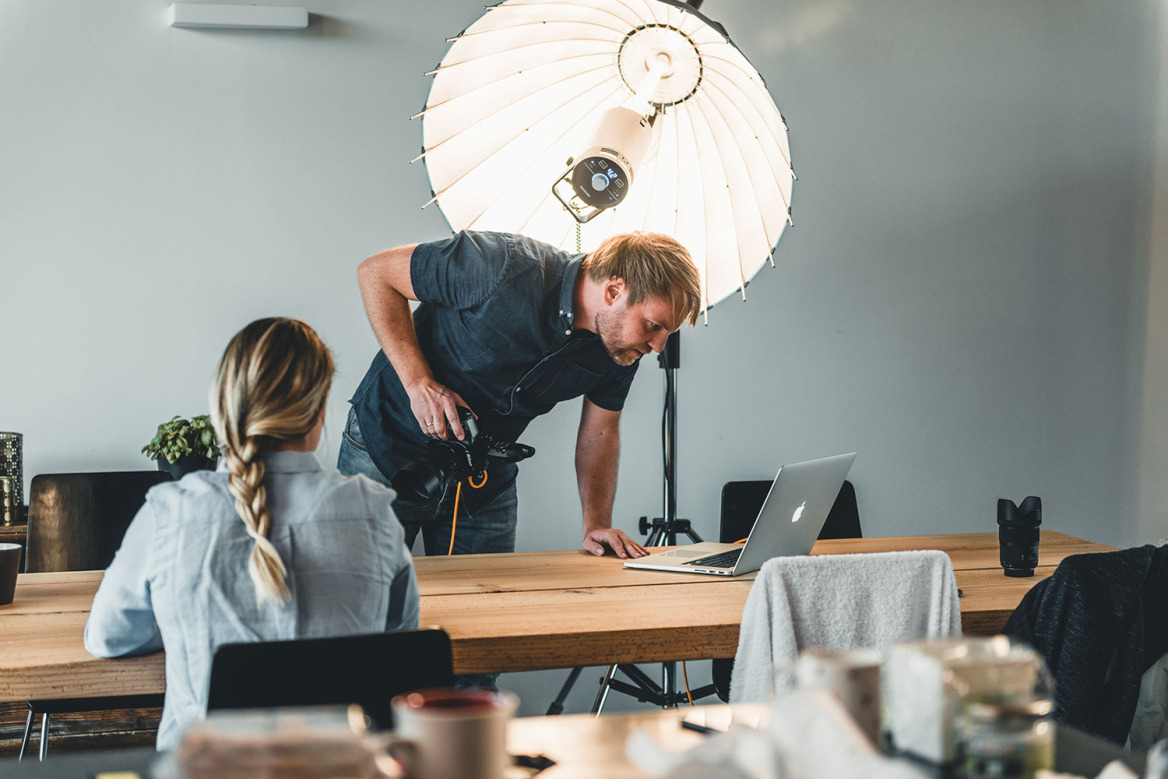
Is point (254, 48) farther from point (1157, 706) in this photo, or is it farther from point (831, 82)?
point (1157, 706)

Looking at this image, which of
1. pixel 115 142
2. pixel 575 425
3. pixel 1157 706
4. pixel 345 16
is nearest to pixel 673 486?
pixel 575 425

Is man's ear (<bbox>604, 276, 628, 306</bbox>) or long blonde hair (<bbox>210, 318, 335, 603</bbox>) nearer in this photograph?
long blonde hair (<bbox>210, 318, 335, 603</bbox>)

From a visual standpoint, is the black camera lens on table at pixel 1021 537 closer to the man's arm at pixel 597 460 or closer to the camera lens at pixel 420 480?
the man's arm at pixel 597 460

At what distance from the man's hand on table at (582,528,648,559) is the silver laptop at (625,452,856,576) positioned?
3 cm

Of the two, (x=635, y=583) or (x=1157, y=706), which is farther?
(x=635, y=583)

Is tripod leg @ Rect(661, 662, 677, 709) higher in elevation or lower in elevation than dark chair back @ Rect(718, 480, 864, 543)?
lower

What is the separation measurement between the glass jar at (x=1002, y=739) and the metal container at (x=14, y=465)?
2.71 m

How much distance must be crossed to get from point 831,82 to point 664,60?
55.7 inches

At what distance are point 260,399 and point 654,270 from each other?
1.05 metres

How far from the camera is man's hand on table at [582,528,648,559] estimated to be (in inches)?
88.7

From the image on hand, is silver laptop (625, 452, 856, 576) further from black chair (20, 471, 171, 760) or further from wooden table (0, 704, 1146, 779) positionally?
black chair (20, 471, 171, 760)

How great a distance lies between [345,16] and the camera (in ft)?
10.3

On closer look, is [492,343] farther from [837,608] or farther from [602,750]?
[602,750]

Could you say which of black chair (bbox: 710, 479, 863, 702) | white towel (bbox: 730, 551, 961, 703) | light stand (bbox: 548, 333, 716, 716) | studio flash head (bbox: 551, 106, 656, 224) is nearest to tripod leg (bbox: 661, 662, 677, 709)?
light stand (bbox: 548, 333, 716, 716)
